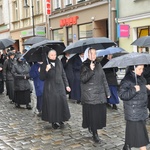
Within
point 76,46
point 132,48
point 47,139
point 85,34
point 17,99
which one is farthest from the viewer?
point 85,34

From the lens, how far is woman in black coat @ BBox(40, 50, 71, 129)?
6.30m

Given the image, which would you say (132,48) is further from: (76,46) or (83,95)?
(83,95)

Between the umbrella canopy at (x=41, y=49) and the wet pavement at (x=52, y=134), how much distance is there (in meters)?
1.50

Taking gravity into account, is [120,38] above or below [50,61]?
above

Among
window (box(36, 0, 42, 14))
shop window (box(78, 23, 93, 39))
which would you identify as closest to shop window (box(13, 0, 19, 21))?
window (box(36, 0, 42, 14))

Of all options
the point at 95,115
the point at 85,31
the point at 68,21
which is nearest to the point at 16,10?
the point at 68,21

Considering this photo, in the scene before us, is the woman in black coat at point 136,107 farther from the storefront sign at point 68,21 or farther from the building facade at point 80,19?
the storefront sign at point 68,21

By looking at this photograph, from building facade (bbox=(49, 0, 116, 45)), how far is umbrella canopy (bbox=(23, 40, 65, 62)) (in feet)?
35.8

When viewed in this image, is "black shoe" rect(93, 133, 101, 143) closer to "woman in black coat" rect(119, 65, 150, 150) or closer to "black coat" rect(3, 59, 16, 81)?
"woman in black coat" rect(119, 65, 150, 150)

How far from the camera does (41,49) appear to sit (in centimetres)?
677

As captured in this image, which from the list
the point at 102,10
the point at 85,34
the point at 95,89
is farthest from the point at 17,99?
the point at 85,34

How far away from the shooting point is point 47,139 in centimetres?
582

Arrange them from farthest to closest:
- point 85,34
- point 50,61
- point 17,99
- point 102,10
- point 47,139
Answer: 1. point 85,34
2. point 102,10
3. point 17,99
4. point 50,61
5. point 47,139

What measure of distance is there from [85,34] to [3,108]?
479 inches
